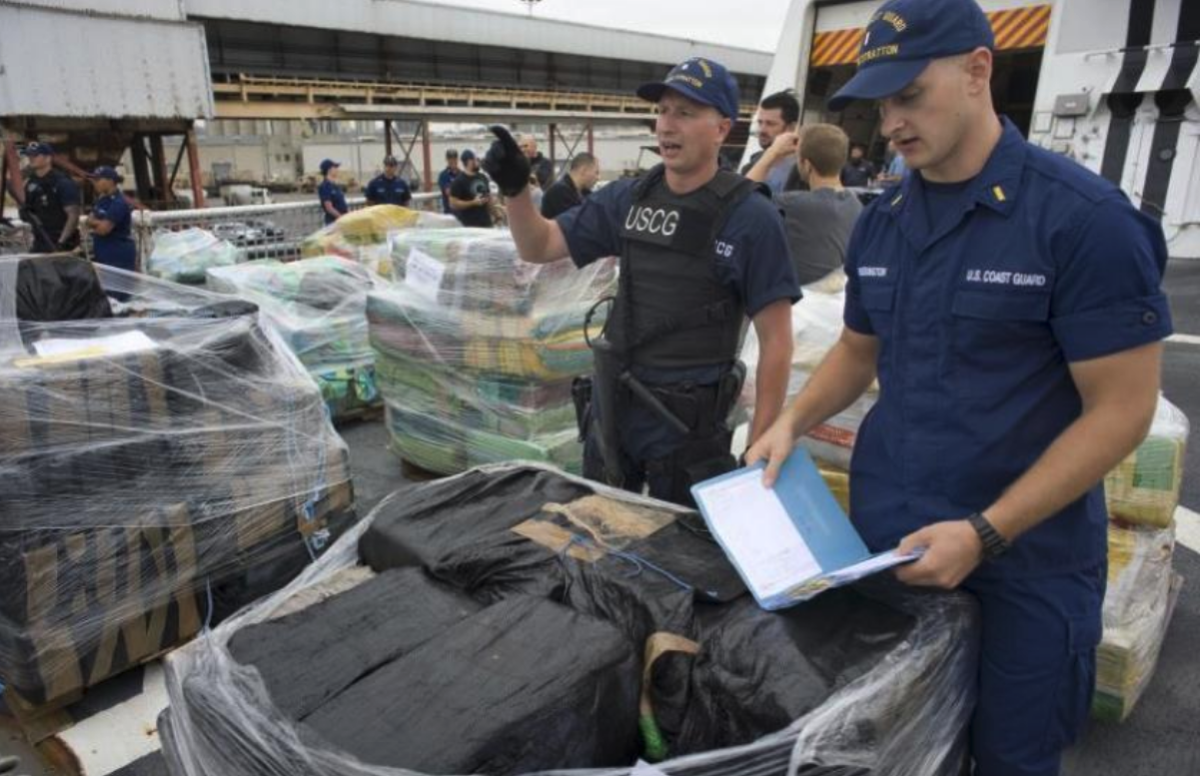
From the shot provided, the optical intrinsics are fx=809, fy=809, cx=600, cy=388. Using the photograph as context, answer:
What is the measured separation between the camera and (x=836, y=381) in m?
1.72

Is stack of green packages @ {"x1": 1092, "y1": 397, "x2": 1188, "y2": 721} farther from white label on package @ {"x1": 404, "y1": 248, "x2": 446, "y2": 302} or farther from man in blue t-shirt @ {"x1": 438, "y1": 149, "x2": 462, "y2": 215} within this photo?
man in blue t-shirt @ {"x1": 438, "y1": 149, "x2": 462, "y2": 215}

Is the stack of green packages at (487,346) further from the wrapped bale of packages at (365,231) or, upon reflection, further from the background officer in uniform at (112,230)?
the background officer in uniform at (112,230)

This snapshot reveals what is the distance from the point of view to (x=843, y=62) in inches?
244

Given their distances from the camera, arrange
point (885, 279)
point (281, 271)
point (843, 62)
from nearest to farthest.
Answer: point (885, 279) → point (281, 271) → point (843, 62)

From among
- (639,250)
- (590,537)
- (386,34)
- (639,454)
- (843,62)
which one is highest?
(386,34)

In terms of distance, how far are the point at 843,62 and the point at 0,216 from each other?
378 inches

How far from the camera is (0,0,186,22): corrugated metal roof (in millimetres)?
11055

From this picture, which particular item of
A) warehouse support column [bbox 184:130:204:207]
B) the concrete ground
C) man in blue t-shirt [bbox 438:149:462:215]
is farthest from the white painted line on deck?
warehouse support column [bbox 184:130:204:207]

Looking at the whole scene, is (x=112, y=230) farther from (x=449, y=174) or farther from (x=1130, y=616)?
(x=1130, y=616)

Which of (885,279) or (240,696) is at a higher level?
→ (885,279)

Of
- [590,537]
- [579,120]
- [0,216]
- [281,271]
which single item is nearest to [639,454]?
[590,537]

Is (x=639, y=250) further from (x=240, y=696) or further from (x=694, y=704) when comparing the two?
(x=240, y=696)

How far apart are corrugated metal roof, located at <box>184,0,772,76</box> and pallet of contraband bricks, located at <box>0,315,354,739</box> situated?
1337 cm

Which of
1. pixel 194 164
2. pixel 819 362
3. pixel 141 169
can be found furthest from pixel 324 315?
pixel 141 169
